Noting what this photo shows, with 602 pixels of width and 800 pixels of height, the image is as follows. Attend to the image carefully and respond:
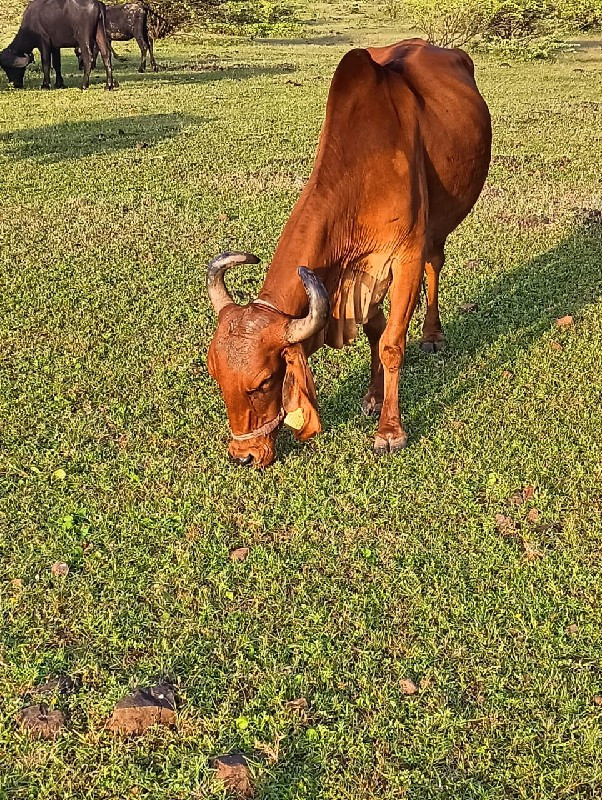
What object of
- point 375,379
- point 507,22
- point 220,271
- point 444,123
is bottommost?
point 375,379

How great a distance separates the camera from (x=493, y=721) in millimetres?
3229

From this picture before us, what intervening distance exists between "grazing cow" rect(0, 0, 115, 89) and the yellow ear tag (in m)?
18.4

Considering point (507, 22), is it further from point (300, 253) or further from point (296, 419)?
point (296, 419)

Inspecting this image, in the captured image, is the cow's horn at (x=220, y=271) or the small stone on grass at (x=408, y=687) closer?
the small stone on grass at (x=408, y=687)

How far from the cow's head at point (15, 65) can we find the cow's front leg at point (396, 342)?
18703mm

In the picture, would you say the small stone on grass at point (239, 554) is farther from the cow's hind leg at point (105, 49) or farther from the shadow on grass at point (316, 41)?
the shadow on grass at point (316, 41)

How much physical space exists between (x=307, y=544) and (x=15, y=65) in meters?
20.1

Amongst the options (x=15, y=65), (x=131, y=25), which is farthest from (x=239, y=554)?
(x=131, y=25)

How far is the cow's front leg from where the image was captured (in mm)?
4949

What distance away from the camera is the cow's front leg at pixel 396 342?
4.95 metres

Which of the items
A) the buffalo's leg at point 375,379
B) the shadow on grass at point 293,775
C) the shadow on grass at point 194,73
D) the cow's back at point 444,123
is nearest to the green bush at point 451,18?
the shadow on grass at point 194,73

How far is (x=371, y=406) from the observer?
5562 millimetres

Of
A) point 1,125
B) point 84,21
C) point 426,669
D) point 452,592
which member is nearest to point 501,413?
point 452,592

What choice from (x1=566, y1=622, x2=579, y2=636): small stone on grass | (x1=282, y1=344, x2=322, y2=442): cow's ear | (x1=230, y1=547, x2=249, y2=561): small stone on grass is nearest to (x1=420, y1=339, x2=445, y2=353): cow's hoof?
(x1=282, y1=344, x2=322, y2=442): cow's ear
